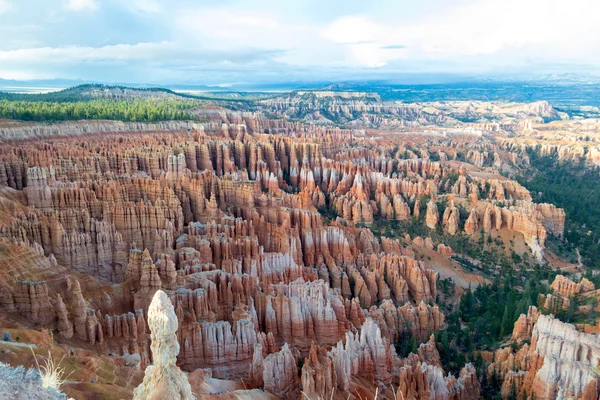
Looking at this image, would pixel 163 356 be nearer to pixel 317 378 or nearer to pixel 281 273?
pixel 317 378

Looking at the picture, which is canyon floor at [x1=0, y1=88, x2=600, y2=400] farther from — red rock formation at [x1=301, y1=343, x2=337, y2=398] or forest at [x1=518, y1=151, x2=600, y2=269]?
forest at [x1=518, y1=151, x2=600, y2=269]

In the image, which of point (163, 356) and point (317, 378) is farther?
point (317, 378)

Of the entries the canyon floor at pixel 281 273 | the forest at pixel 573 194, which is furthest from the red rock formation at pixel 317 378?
the forest at pixel 573 194

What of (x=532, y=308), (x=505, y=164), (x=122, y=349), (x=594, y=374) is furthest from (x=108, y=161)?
(x=505, y=164)

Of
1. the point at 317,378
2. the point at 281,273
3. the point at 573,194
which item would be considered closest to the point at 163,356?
the point at 317,378

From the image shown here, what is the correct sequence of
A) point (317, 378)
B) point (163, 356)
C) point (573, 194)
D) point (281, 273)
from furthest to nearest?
point (573, 194), point (281, 273), point (317, 378), point (163, 356)

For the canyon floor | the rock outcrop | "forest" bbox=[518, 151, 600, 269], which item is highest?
the rock outcrop

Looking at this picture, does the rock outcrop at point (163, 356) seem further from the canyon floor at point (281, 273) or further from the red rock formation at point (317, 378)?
the red rock formation at point (317, 378)

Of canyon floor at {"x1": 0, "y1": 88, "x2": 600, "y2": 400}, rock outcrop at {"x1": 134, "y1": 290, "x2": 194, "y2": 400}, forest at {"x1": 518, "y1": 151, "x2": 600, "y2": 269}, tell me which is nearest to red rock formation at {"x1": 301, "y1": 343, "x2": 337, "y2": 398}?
canyon floor at {"x1": 0, "y1": 88, "x2": 600, "y2": 400}

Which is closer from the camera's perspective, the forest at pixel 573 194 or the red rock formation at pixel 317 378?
the red rock formation at pixel 317 378
